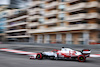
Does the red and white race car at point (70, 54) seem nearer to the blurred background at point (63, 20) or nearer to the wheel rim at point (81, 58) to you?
the wheel rim at point (81, 58)

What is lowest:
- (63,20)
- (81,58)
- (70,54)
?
(81,58)

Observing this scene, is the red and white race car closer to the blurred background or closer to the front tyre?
the front tyre

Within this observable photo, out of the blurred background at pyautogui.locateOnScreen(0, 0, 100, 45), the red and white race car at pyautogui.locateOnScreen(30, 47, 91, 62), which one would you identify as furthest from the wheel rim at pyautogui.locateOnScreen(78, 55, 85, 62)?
the blurred background at pyautogui.locateOnScreen(0, 0, 100, 45)

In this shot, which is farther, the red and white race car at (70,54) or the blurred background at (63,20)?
the blurred background at (63,20)

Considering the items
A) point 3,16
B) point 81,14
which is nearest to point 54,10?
point 81,14

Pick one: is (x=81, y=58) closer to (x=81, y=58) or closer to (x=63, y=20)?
(x=81, y=58)

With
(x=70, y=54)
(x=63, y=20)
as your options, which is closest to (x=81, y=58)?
(x=70, y=54)

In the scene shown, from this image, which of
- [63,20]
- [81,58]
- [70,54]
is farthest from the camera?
[63,20]

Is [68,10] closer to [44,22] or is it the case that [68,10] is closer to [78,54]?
[44,22]

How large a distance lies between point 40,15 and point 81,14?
1755cm

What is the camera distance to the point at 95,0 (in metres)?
32.3

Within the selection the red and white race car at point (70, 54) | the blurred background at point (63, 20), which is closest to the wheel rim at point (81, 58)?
the red and white race car at point (70, 54)

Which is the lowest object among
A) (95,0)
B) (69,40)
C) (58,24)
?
(69,40)

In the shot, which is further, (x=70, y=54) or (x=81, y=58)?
(x=70, y=54)
